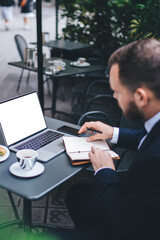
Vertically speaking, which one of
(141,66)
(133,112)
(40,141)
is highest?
(141,66)

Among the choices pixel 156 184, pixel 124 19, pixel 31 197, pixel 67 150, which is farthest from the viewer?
pixel 124 19

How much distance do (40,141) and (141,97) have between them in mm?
875

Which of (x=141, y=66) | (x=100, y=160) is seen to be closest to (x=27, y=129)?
(x=100, y=160)

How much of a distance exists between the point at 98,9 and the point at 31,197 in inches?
179

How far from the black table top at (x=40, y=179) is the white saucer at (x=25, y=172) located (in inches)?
0.8

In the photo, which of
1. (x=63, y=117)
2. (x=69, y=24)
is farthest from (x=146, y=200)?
(x=69, y=24)

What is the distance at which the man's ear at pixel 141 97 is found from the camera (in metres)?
1.09

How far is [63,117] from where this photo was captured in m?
4.42

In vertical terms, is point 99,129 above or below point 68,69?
above

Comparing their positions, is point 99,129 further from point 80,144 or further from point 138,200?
point 138,200

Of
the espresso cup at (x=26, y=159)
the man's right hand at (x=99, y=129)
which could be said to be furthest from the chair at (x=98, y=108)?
the espresso cup at (x=26, y=159)

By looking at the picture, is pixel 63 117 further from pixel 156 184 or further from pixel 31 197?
pixel 156 184

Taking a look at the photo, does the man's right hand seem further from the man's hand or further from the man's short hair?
the man's short hair

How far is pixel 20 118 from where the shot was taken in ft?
5.86
